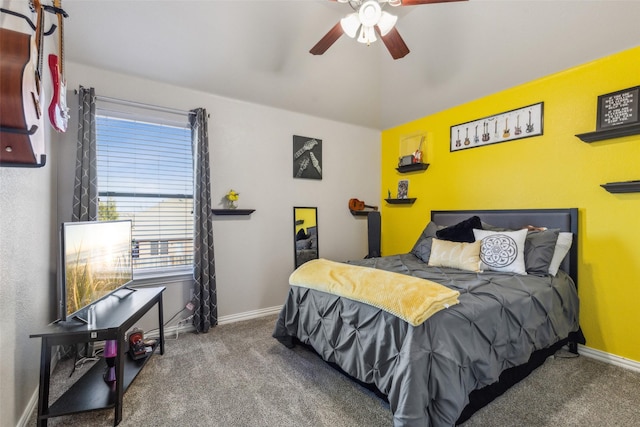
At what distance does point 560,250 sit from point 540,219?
0.40 metres

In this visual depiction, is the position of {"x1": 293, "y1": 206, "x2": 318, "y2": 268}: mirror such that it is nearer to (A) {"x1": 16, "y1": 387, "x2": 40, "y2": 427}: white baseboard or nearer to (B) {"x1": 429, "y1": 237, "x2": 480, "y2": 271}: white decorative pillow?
(B) {"x1": 429, "y1": 237, "x2": 480, "y2": 271}: white decorative pillow

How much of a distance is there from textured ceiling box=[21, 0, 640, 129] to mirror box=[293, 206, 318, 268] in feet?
4.50

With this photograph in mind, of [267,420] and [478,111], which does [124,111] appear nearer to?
[267,420]

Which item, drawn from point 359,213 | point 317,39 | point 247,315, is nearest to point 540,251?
point 359,213

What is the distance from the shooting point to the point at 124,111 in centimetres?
278

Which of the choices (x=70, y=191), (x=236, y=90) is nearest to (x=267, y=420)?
(x=70, y=191)

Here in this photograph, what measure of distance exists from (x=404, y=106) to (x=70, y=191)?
3.83m

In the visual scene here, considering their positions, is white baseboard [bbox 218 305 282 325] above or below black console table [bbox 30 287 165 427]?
below

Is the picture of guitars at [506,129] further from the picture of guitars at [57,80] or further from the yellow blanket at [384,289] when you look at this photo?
the picture of guitars at [57,80]

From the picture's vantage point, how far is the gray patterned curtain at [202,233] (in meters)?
2.96

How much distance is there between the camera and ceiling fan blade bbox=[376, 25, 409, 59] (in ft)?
6.81

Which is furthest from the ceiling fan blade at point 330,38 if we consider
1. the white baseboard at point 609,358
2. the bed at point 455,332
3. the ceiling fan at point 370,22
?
the white baseboard at point 609,358

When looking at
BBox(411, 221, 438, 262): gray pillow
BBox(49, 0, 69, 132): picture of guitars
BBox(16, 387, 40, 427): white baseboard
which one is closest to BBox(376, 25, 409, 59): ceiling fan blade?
BBox(411, 221, 438, 262): gray pillow

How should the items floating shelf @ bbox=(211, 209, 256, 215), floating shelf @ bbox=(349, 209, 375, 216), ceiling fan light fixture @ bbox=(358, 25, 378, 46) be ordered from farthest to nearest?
floating shelf @ bbox=(349, 209, 375, 216) < floating shelf @ bbox=(211, 209, 256, 215) < ceiling fan light fixture @ bbox=(358, 25, 378, 46)
